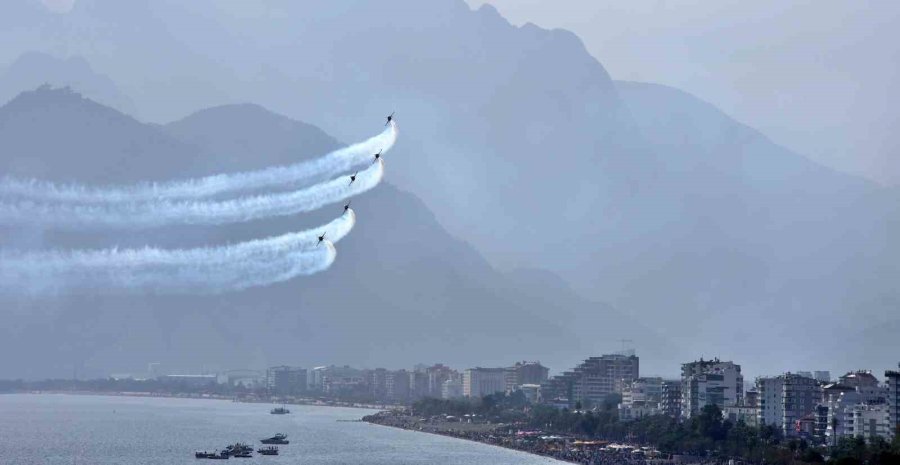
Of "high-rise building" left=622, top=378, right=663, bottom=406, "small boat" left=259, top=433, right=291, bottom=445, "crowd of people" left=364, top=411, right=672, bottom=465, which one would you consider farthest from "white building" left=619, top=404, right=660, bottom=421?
"small boat" left=259, top=433, right=291, bottom=445

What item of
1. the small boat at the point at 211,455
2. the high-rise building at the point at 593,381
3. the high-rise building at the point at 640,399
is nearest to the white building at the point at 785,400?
the high-rise building at the point at 640,399

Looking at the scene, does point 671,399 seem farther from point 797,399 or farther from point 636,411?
point 797,399

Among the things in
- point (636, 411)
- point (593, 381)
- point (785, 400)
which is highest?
point (593, 381)

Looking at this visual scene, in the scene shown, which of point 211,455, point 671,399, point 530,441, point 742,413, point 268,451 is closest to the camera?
point 211,455

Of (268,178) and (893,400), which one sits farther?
(268,178)

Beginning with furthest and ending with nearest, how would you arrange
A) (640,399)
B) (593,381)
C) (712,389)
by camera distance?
1. (593,381)
2. (640,399)
3. (712,389)

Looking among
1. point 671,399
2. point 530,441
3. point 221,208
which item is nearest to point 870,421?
point 530,441

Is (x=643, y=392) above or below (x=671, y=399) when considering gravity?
above
